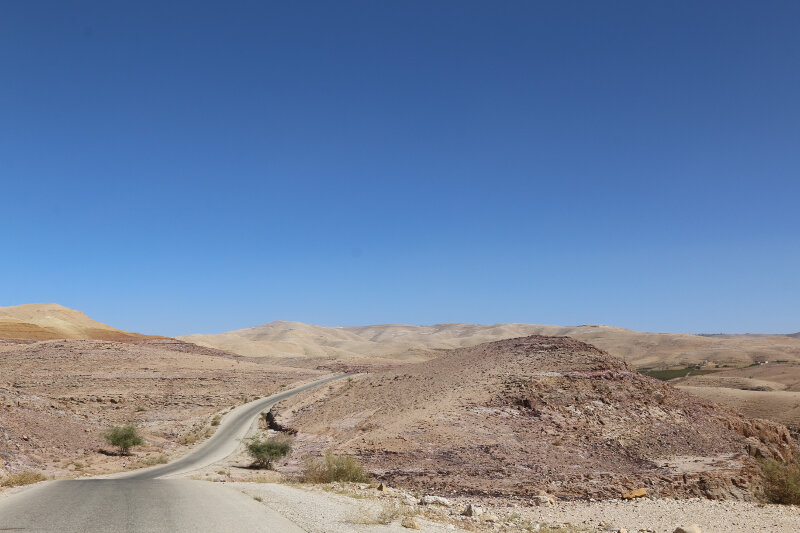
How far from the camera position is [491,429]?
34.9m

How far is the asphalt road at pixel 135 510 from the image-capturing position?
12461 millimetres

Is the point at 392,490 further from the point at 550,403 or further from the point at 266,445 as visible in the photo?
the point at 550,403

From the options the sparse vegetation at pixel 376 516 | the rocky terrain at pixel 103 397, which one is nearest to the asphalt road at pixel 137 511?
the sparse vegetation at pixel 376 516

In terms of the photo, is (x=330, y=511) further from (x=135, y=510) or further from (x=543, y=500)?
(x=543, y=500)

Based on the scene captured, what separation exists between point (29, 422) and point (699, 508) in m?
39.4

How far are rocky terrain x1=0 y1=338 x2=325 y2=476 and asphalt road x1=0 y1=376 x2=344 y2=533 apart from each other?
42.7ft

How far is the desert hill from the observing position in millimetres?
27438

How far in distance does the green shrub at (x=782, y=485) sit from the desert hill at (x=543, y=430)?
117cm

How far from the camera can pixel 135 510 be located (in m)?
14.2

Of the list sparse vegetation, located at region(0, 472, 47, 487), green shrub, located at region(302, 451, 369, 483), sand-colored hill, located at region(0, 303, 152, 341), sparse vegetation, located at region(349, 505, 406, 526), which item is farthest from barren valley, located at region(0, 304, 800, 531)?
sand-colored hill, located at region(0, 303, 152, 341)

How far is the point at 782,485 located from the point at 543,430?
1282 cm

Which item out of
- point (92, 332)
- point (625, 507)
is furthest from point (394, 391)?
point (92, 332)

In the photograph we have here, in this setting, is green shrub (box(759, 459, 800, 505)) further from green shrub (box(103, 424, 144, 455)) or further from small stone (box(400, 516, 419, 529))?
green shrub (box(103, 424, 144, 455))

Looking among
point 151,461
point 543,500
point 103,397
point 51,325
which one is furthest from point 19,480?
point 51,325
